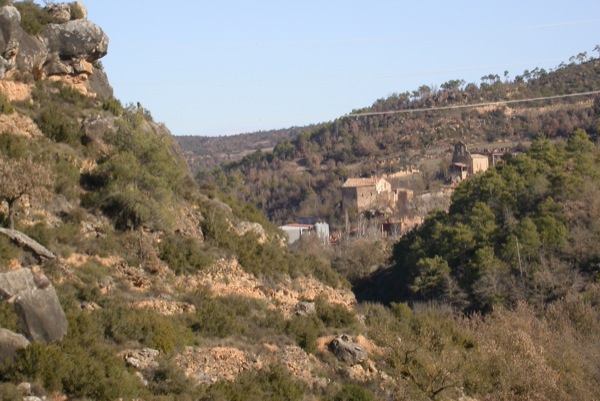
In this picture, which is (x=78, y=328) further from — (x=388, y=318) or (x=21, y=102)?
(x=388, y=318)

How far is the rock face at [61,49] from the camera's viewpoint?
22266 millimetres

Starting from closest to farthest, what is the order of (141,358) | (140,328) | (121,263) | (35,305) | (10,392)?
(10,392) < (35,305) < (141,358) < (140,328) < (121,263)

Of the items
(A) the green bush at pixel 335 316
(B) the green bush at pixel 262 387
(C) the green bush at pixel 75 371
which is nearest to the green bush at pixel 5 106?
(A) the green bush at pixel 335 316

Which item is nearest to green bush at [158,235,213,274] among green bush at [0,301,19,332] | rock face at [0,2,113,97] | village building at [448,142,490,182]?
rock face at [0,2,113,97]

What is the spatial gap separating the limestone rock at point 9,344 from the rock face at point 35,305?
478 millimetres

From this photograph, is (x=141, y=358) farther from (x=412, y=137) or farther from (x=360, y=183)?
(x=412, y=137)

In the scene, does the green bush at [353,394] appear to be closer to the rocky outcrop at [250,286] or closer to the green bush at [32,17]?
the rocky outcrop at [250,286]

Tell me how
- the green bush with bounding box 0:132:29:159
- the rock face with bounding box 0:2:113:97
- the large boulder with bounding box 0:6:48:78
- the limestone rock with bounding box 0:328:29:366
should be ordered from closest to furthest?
the limestone rock with bounding box 0:328:29:366, the green bush with bounding box 0:132:29:159, the large boulder with bounding box 0:6:48:78, the rock face with bounding box 0:2:113:97

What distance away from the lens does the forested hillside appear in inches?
3297

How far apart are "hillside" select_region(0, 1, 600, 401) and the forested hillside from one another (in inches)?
1990

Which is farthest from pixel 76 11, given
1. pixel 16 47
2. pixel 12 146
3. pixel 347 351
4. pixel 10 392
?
pixel 10 392

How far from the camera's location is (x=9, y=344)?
43.2ft

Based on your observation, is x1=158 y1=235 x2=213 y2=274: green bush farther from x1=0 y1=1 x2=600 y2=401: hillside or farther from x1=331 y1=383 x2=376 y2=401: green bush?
x1=331 y1=383 x2=376 y2=401: green bush

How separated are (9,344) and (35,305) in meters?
1.09
